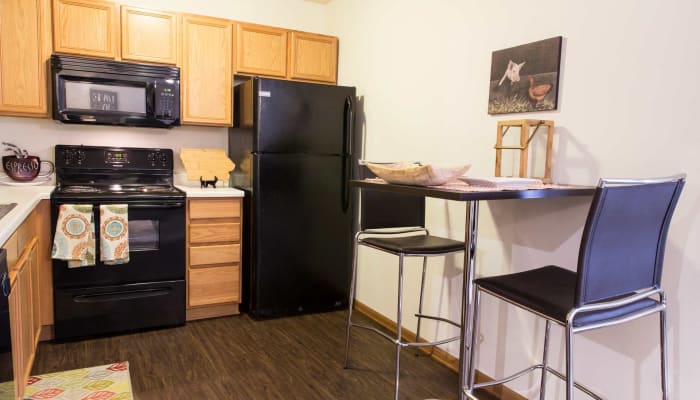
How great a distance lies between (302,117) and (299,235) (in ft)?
2.58

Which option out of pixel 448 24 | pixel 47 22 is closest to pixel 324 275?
pixel 448 24

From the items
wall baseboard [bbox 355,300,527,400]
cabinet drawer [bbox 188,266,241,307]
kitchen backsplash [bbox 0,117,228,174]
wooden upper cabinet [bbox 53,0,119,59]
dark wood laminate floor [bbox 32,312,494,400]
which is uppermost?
wooden upper cabinet [bbox 53,0,119,59]

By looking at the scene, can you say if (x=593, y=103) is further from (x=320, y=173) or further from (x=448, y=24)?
(x=320, y=173)

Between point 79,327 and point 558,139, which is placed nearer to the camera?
point 558,139

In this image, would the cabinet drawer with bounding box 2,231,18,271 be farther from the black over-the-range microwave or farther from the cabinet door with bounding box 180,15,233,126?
the cabinet door with bounding box 180,15,233,126

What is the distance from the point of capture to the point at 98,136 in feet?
10.7

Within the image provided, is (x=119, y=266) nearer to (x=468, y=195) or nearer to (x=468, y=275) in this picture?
(x=468, y=275)

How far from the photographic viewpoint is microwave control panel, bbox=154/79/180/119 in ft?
10.2

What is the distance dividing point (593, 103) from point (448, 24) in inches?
39.6

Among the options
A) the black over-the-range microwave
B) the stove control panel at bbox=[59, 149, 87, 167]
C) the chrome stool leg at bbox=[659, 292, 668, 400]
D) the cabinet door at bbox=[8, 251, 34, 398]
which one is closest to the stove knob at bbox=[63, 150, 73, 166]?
the stove control panel at bbox=[59, 149, 87, 167]

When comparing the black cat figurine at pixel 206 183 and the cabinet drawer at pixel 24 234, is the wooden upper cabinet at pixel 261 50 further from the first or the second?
the cabinet drawer at pixel 24 234

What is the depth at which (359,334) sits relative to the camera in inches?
117

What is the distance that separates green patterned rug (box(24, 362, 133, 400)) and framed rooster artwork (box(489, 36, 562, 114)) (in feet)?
7.14

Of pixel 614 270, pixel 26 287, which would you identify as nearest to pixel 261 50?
pixel 26 287
